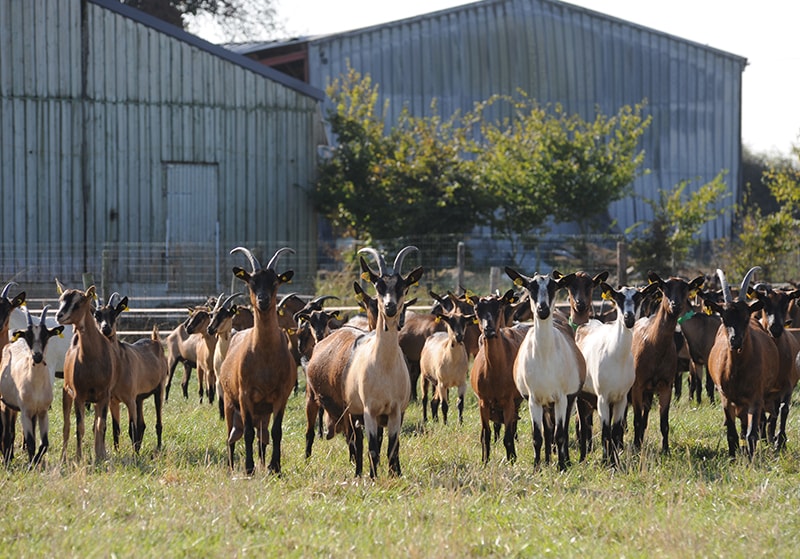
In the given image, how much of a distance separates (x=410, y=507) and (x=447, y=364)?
6038mm

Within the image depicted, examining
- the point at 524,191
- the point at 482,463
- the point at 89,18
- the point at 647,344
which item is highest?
the point at 89,18

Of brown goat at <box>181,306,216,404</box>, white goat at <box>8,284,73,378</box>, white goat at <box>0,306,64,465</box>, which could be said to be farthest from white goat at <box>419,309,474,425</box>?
white goat at <box>0,306,64,465</box>

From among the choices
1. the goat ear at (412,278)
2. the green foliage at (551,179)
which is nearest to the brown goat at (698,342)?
the goat ear at (412,278)

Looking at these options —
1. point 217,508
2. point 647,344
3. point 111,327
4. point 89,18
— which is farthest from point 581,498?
point 89,18

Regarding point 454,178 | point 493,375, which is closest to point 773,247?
point 454,178

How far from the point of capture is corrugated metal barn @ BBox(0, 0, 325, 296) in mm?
23812

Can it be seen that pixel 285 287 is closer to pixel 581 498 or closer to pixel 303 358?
pixel 303 358

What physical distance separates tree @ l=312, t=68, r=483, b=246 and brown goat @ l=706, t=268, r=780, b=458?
50.5 ft

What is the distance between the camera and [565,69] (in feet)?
113

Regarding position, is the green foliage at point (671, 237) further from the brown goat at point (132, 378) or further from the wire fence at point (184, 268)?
the brown goat at point (132, 378)

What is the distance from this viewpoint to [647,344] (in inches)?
449

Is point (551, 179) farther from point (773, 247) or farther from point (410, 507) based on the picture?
point (410, 507)

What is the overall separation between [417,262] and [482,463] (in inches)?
571

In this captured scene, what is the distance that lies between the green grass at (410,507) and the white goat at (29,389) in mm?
252
